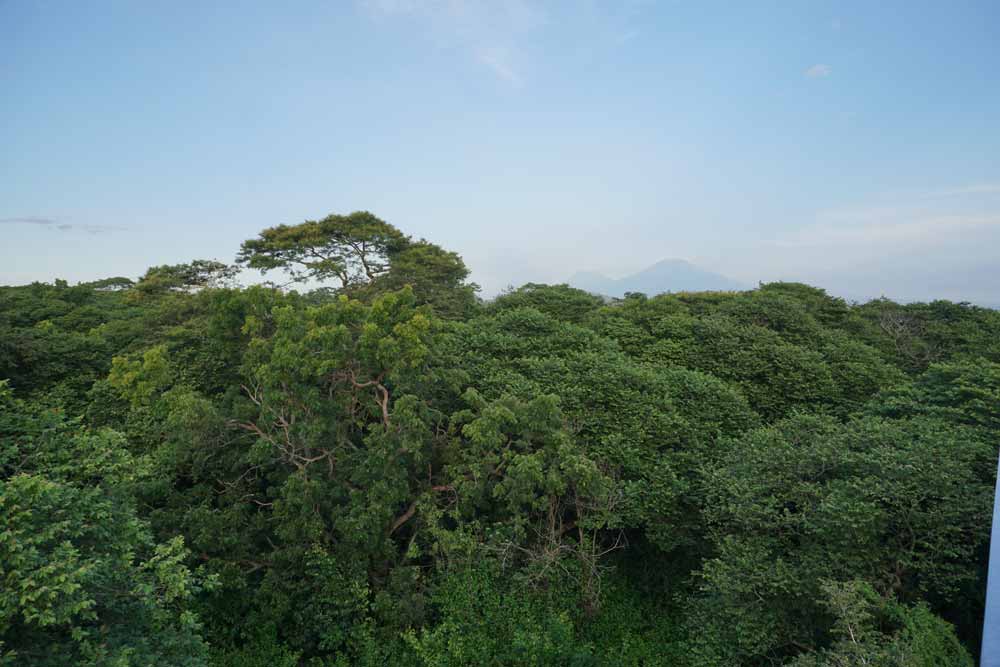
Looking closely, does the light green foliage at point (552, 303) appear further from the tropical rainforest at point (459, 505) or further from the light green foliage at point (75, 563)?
the light green foliage at point (75, 563)

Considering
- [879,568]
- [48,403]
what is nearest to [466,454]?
[879,568]

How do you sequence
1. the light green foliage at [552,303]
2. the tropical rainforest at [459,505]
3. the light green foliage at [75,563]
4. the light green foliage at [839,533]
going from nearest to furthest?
the light green foliage at [75,563], the tropical rainforest at [459,505], the light green foliage at [839,533], the light green foliage at [552,303]

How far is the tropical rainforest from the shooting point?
5641 millimetres

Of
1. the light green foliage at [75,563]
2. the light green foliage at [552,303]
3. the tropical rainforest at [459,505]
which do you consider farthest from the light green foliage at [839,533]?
the light green foliage at [552,303]

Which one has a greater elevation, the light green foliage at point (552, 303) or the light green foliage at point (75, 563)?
the light green foliage at point (552, 303)

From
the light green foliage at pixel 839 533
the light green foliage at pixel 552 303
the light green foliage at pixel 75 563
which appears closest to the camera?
the light green foliage at pixel 75 563

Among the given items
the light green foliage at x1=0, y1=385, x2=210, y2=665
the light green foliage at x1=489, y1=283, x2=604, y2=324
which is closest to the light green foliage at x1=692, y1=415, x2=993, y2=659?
the light green foliage at x1=0, y1=385, x2=210, y2=665

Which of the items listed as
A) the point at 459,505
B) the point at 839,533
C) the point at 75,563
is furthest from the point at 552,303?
the point at 75,563

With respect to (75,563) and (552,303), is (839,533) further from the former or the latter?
(552,303)

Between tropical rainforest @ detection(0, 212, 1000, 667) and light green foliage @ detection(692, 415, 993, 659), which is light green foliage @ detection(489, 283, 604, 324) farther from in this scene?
light green foliage @ detection(692, 415, 993, 659)

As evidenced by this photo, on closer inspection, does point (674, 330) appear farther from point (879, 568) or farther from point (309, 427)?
point (309, 427)

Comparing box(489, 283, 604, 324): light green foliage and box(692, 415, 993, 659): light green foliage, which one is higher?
box(489, 283, 604, 324): light green foliage

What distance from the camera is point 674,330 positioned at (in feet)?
49.2

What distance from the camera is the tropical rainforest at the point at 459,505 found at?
18.5ft
